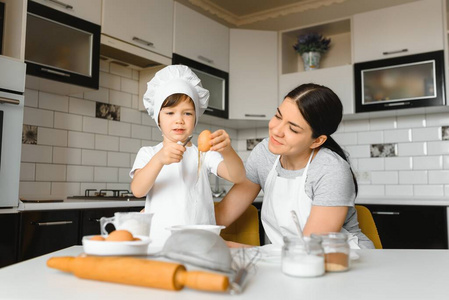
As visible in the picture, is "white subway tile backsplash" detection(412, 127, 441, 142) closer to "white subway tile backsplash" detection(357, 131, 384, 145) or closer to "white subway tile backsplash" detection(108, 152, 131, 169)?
"white subway tile backsplash" detection(357, 131, 384, 145)

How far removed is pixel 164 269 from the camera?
0.70m

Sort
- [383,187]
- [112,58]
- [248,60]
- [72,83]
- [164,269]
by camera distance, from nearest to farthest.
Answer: [164,269], [72,83], [112,58], [383,187], [248,60]

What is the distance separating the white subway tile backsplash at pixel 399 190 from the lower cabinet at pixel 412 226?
566 mm

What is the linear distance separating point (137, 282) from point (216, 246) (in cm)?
14

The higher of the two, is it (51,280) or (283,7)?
(283,7)

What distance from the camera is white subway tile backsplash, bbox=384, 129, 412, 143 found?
3.50 meters

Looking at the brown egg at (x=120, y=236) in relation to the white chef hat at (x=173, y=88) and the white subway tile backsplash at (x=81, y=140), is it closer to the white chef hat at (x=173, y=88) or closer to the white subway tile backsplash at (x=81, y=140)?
the white chef hat at (x=173, y=88)

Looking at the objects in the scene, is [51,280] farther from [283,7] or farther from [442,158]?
[283,7]

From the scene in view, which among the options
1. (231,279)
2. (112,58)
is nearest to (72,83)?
(112,58)

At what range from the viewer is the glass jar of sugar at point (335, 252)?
868 millimetres

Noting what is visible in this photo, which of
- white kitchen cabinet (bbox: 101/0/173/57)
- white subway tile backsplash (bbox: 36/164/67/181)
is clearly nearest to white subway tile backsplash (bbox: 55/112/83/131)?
white subway tile backsplash (bbox: 36/164/67/181)

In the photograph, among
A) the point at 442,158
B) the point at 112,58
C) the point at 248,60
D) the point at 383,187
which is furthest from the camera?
the point at 248,60

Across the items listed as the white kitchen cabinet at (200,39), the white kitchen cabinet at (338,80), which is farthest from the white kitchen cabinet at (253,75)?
the white kitchen cabinet at (338,80)

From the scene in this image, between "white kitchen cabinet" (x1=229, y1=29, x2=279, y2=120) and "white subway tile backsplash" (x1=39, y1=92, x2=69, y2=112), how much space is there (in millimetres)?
1431
